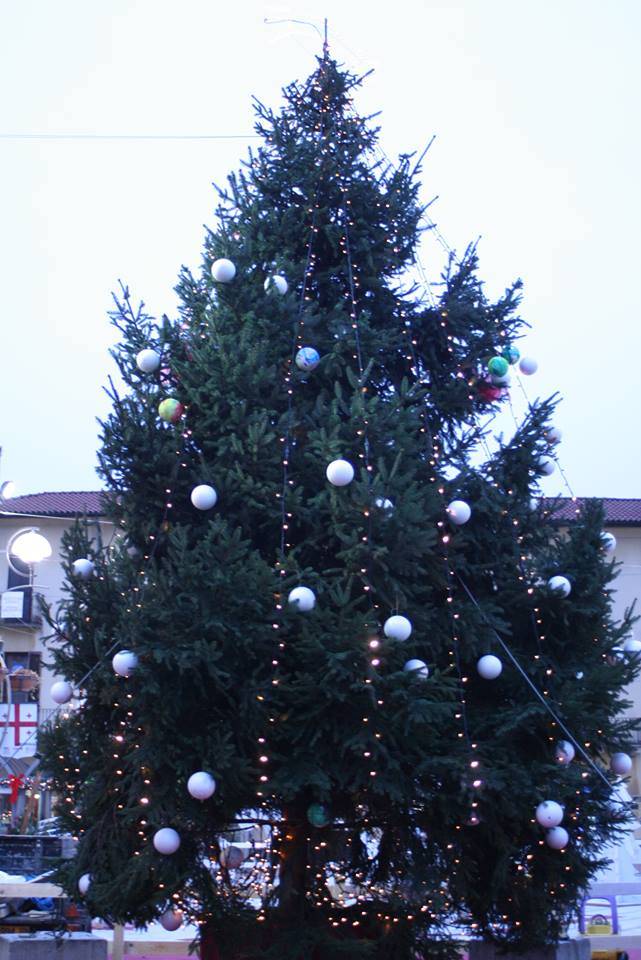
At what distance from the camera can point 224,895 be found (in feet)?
25.4

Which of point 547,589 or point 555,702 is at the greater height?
point 547,589

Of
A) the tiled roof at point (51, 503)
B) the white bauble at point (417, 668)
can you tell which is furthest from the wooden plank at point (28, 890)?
the tiled roof at point (51, 503)

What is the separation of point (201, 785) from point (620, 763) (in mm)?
3071

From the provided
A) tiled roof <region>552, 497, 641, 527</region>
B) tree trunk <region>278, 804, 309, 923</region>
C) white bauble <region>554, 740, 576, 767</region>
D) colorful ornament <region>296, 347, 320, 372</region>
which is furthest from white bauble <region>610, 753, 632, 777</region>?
tiled roof <region>552, 497, 641, 527</region>

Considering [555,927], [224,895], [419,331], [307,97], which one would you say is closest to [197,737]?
[224,895]

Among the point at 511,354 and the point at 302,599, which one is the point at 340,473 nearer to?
the point at 302,599

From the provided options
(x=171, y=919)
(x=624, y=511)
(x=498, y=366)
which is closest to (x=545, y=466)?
(x=498, y=366)

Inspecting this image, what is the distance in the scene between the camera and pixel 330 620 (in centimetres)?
691

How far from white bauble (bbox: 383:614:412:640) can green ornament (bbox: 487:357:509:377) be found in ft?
7.84

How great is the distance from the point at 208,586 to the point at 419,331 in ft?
10.3

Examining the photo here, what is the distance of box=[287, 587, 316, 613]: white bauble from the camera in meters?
6.89

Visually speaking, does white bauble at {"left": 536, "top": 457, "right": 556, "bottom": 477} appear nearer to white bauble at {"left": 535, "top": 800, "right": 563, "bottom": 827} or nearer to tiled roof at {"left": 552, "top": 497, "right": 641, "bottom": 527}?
white bauble at {"left": 535, "top": 800, "right": 563, "bottom": 827}

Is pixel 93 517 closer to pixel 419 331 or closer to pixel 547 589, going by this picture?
pixel 419 331

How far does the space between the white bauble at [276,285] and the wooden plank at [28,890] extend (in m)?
5.20
